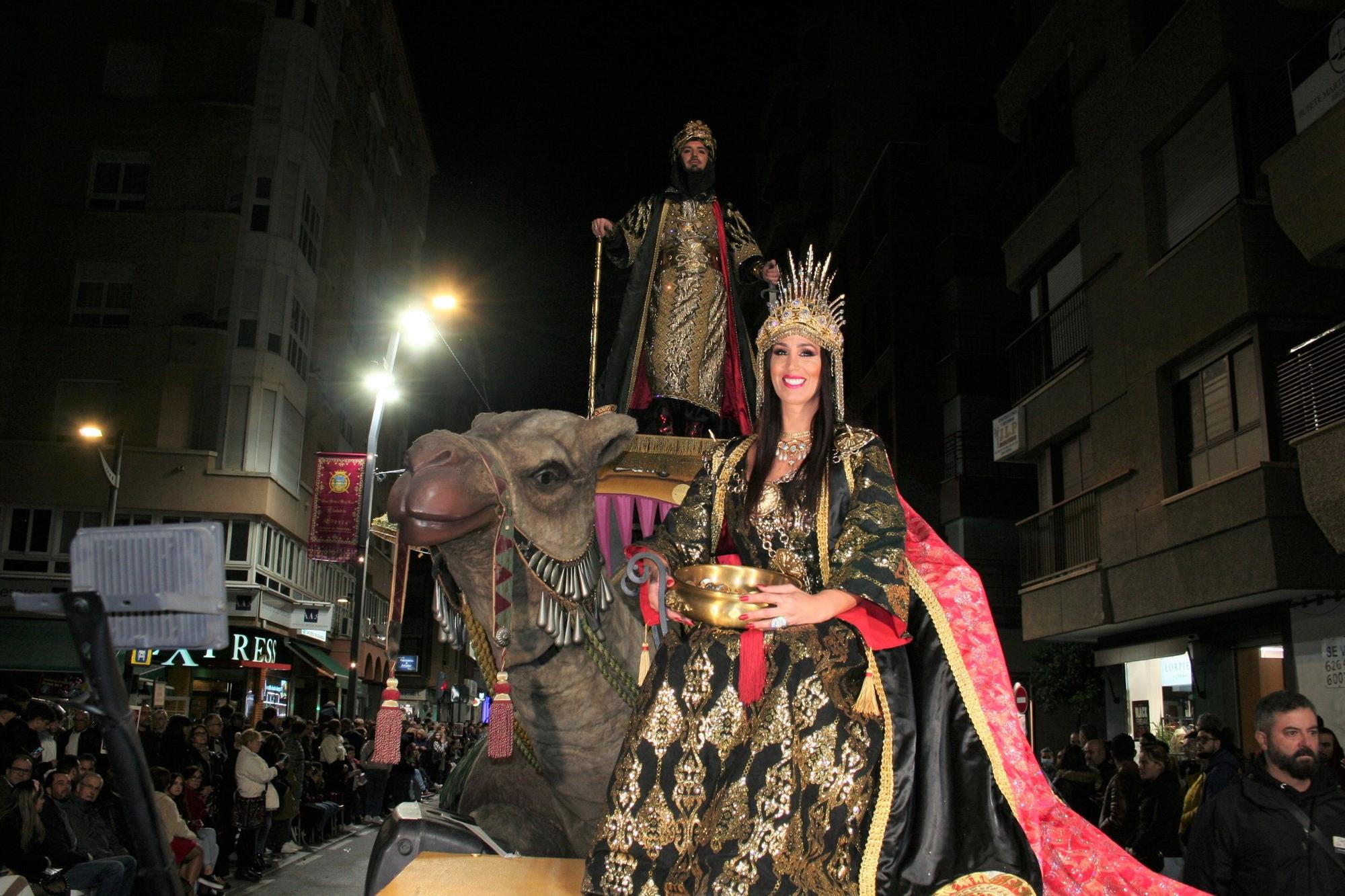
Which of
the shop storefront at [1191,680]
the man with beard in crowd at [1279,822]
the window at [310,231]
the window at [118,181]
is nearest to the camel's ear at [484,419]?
the man with beard in crowd at [1279,822]

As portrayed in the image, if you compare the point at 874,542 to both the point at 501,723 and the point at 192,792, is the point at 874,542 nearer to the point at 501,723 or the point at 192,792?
the point at 501,723

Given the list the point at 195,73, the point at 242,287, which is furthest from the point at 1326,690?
the point at 195,73

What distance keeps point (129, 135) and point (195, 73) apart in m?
2.26

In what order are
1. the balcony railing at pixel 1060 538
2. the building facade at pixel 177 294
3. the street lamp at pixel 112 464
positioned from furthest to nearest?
the building facade at pixel 177 294
the street lamp at pixel 112 464
the balcony railing at pixel 1060 538

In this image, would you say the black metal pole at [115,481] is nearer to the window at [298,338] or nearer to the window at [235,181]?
the window at [298,338]

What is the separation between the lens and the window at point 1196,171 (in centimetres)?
1532

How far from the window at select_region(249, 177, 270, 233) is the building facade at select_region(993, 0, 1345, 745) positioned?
702 inches

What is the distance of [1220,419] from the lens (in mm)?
15602

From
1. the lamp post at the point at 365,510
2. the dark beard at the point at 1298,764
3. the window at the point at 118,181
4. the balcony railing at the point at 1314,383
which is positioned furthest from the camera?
the window at the point at 118,181

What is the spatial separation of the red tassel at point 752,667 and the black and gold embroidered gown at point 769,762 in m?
0.05

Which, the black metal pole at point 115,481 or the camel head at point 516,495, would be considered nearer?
the camel head at point 516,495

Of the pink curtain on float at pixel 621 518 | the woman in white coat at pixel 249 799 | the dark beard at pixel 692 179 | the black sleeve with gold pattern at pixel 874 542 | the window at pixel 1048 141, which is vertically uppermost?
the window at pixel 1048 141

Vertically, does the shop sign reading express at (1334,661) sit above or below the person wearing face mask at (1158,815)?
above

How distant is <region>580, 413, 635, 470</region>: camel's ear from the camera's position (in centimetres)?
392
